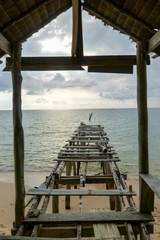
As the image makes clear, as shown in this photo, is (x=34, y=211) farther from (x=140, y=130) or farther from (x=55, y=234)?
(x=140, y=130)

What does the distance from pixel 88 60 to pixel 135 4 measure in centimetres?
123

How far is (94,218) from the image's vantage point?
3094 mm

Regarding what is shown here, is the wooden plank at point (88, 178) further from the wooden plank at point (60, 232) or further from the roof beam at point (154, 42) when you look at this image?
the roof beam at point (154, 42)

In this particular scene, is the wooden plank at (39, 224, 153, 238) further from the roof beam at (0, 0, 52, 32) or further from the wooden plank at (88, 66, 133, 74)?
the roof beam at (0, 0, 52, 32)

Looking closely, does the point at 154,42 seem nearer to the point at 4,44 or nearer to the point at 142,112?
the point at 142,112

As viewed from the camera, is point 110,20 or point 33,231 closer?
point 33,231

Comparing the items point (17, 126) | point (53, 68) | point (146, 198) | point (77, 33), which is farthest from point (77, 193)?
point (77, 33)

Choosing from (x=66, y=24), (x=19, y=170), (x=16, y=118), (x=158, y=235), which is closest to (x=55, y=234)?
(x=19, y=170)

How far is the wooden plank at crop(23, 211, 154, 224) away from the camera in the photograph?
303cm

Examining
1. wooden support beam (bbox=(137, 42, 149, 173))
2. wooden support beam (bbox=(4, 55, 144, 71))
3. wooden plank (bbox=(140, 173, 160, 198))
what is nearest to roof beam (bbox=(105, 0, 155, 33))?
wooden support beam (bbox=(137, 42, 149, 173))

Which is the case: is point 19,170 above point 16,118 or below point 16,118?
below

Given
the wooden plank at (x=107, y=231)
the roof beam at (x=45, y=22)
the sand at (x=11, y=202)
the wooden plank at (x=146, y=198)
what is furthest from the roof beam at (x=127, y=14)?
the sand at (x=11, y=202)

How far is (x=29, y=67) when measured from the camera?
403 cm

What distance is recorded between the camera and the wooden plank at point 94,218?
303 cm
